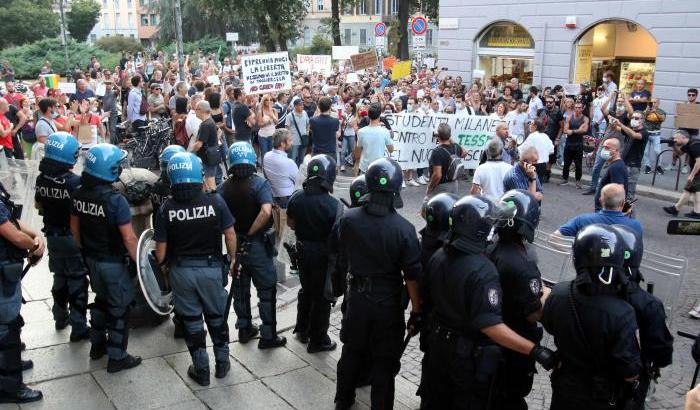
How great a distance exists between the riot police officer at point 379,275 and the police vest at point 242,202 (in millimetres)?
1293

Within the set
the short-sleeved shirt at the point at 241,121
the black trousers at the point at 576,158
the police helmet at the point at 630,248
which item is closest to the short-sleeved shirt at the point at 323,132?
the short-sleeved shirt at the point at 241,121

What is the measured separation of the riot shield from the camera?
17.0ft

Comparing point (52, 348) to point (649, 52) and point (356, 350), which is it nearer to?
point (356, 350)

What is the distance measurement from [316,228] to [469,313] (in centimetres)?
206

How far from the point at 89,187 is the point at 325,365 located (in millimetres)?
2422

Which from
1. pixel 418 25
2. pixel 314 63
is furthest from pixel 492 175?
pixel 314 63

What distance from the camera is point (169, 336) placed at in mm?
5922

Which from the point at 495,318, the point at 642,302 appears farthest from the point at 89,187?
the point at 642,302

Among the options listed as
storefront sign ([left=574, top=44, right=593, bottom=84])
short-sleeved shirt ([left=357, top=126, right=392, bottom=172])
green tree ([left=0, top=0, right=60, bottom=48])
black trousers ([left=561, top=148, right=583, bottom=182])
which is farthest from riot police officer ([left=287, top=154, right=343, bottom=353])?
green tree ([left=0, top=0, right=60, bottom=48])

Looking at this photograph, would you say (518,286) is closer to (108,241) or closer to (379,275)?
(379,275)

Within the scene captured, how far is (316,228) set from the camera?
5445mm

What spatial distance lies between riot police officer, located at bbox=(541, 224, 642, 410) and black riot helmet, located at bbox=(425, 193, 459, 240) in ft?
3.76

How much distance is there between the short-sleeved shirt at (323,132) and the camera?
10.9 meters

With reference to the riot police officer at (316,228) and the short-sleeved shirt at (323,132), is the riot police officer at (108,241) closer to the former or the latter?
the riot police officer at (316,228)
